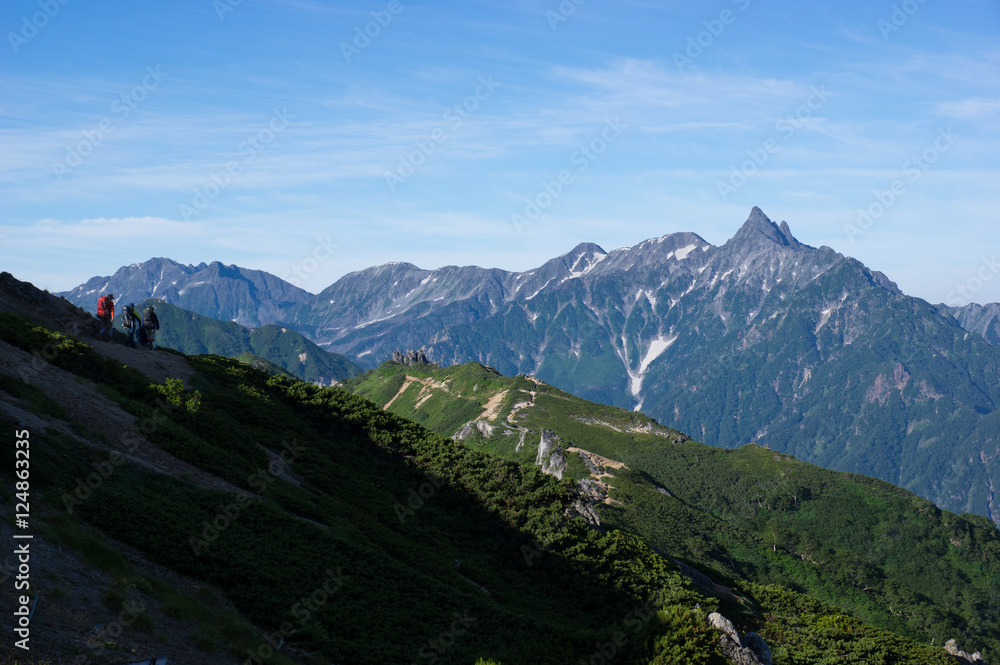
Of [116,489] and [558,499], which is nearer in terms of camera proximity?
[116,489]

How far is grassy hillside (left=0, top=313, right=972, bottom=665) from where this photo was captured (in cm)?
A: 2867

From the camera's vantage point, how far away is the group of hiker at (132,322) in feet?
186

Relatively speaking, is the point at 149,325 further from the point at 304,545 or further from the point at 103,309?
the point at 304,545

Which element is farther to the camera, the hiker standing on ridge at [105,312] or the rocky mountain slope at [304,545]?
the hiker standing on ridge at [105,312]

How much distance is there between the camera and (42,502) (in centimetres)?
2639

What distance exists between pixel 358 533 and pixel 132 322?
35133mm

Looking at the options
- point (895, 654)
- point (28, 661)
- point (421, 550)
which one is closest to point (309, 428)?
point (421, 550)

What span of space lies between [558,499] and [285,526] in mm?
27961

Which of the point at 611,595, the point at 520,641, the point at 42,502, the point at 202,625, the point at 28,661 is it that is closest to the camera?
the point at 28,661

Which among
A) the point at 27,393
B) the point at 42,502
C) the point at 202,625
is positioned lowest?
the point at 202,625

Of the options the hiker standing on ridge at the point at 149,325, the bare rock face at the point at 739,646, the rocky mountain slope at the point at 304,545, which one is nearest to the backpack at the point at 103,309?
the rocky mountain slope at the point at 304,545

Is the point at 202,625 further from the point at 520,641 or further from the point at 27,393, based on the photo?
the point at 27,393

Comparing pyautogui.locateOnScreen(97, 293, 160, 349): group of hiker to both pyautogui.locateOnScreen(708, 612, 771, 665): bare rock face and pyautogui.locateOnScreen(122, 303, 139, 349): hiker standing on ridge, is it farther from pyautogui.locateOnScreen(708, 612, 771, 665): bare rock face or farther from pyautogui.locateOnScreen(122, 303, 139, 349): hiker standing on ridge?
pyautogui.locateOnScreen(708, 612, 771, 665): bare rock face

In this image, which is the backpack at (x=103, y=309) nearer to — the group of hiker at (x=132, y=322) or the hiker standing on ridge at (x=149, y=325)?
the group of hiker at (x=132, y=322)
